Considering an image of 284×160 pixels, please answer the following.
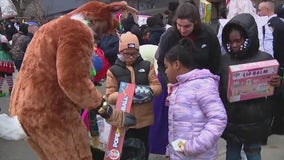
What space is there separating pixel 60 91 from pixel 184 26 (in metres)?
1.24

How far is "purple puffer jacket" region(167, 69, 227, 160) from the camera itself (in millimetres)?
2928

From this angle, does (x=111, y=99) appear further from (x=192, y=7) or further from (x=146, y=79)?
(x=192, y=7)

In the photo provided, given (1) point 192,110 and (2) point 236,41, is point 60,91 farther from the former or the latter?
(2) point 236,41

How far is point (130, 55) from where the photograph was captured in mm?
4246

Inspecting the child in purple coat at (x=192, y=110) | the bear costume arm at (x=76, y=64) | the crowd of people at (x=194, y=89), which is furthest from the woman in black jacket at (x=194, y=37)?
the bear costume arm at (x=76, y=64)

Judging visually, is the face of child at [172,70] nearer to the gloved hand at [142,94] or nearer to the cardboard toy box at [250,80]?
the cardboard toy box at [250,80]

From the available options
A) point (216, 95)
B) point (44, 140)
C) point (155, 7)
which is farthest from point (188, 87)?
point (155, 7)

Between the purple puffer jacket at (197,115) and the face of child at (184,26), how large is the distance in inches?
28.3

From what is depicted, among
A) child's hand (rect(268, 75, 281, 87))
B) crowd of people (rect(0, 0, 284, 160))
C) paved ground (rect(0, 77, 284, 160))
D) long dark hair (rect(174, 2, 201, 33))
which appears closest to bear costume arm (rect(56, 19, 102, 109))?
crowd of people (rect(0, 0, 284, 160))

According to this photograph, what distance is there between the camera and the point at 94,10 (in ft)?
11.1

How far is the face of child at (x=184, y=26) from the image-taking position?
3.78 metres

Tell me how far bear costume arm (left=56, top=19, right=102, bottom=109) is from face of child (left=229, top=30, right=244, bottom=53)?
1.23 metres

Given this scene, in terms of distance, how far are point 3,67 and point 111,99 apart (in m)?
5.77

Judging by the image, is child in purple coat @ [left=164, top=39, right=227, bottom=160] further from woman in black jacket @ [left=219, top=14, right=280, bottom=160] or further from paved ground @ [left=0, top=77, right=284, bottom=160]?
paved ground @ [left=0, top=77, right=284, bottom=160]
